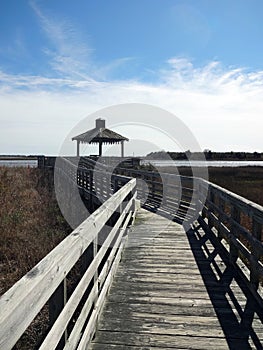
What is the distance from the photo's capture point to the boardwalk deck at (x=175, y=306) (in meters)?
2.91

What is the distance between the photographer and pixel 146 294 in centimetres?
389

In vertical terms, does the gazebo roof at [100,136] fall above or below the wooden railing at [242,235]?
above

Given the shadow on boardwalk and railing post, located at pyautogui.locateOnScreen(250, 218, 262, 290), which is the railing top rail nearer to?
railing post, located at pyautogui.locateOnScreen(250, 218, 262, 290)

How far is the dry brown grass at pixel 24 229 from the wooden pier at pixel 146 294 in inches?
90.1

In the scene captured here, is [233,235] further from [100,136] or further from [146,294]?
[100,136]

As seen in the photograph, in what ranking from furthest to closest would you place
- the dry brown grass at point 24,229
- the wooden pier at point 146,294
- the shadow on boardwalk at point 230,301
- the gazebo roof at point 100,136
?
the gazebo roof at point 100,136
the dry brown grass at point 24,229
the shadow on boardwalk at point 230,301
the wooden pier at point 146,294

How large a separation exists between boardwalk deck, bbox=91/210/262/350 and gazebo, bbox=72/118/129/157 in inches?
713

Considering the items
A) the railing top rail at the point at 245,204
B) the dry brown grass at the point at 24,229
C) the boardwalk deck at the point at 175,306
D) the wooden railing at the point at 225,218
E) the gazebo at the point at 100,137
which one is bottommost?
the dry brown grass at the point at 24,229

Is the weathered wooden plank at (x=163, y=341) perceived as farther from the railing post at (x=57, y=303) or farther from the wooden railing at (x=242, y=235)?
the railing post at (x=57, y=303)

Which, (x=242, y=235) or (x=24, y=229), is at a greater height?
(x=242, y=235)

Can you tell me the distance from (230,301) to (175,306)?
64 cm

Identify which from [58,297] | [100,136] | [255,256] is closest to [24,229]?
[255,256]

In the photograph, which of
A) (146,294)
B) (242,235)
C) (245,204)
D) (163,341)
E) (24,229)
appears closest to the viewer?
(163,341)

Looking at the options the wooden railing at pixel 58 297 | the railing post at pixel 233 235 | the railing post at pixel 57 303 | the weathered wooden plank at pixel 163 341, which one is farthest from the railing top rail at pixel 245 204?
the railing post at pixel 57 303
